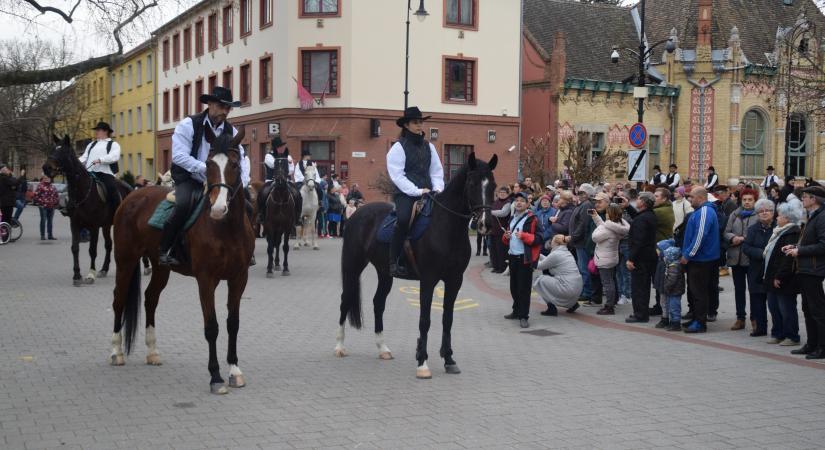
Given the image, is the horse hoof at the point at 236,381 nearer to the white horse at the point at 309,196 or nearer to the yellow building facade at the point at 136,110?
the white horse at the point at 309,196

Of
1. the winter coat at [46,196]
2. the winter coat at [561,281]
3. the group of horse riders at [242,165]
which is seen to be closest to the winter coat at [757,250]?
the winter coat at [561,281]

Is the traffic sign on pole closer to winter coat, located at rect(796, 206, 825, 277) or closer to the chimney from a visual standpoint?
winter coat, located at rect(796, 206, 825, 277)

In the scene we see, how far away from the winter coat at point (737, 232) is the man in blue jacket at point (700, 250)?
394mm

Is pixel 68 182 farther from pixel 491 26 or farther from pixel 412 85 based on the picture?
pixel 491 26

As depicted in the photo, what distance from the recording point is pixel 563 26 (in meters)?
46.5

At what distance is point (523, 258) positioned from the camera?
12.7 m

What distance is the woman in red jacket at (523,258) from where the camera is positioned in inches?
489

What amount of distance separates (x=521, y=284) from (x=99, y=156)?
828cm

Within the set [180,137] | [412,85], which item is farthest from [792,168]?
[180,137]

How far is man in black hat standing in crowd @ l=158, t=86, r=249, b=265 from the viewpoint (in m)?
8.08

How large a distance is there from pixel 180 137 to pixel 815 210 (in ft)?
24.0

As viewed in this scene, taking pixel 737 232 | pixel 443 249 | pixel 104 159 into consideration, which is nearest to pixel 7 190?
pixel 104 159

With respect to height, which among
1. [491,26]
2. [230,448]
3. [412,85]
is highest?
[491,26]

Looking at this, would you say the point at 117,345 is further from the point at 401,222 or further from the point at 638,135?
the point at 638,135
